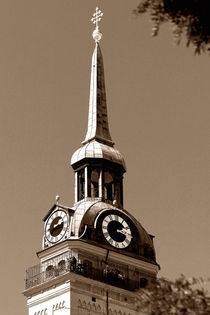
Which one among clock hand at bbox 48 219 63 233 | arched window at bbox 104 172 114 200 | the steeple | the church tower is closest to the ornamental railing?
the church tower

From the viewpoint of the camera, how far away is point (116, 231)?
72.4 meters

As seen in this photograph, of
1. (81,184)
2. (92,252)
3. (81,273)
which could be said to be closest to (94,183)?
(81,184)

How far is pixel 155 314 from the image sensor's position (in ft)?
50.9

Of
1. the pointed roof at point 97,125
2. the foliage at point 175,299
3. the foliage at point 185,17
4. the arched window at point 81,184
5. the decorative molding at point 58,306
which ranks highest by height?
the pointed roof at point 97,125

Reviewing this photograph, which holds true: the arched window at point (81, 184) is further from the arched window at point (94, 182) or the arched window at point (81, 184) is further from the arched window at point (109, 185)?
the arched window at point (109, 185)

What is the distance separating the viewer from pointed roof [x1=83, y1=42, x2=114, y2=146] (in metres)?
80.1

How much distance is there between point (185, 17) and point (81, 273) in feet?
180

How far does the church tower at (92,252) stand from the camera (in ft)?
226

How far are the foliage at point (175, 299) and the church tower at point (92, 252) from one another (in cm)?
5225

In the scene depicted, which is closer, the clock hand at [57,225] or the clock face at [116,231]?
the clock face at [116,231]

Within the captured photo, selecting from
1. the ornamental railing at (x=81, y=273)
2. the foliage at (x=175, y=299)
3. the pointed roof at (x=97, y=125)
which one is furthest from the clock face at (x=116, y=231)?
the foliage at (x=175, y=299)

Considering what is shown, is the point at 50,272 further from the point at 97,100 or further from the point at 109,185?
the point at 97,100

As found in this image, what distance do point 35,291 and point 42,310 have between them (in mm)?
1477

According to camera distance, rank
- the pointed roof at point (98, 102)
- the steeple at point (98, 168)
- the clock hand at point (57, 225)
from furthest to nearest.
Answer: the pointed roof at point (98, 102) < the steeple at point (98, 168) < the clock hand at point (57, 225)
